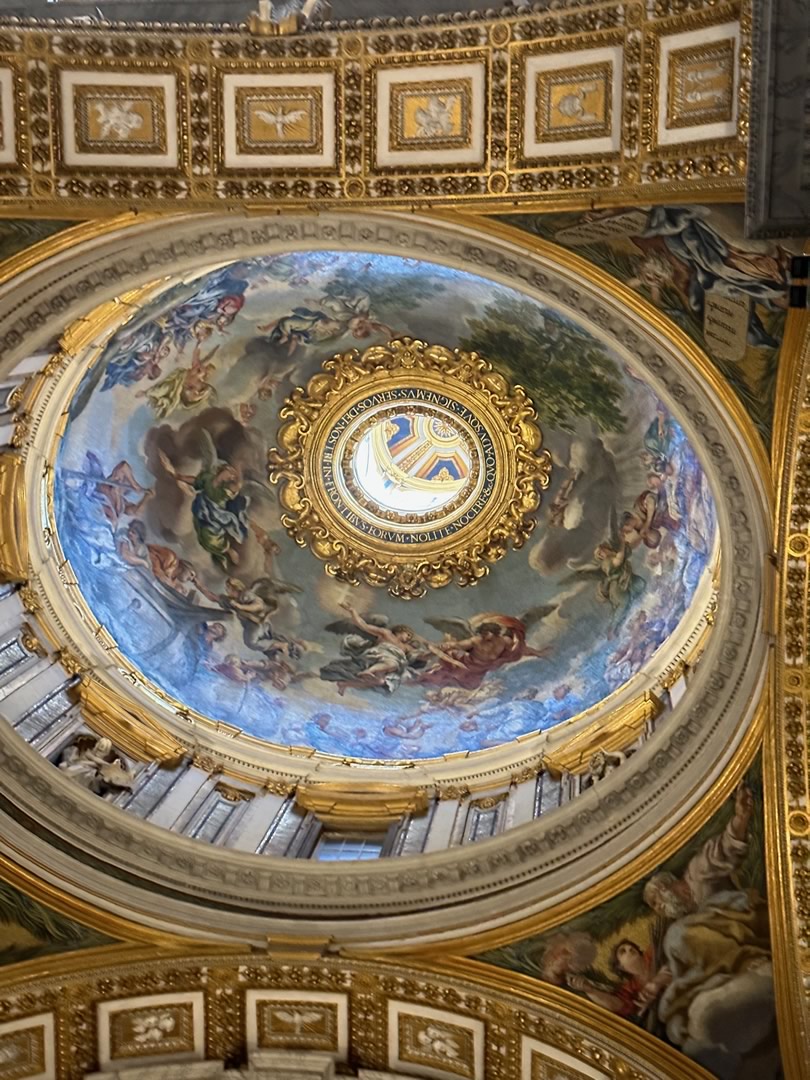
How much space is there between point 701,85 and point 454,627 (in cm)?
1075

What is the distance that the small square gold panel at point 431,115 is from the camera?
32.2 feet

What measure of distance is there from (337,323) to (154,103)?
7.47 metres

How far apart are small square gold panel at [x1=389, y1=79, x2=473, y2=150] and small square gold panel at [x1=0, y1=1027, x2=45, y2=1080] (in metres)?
9.08

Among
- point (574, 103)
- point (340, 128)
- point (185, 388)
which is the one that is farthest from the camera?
point (185, 388)

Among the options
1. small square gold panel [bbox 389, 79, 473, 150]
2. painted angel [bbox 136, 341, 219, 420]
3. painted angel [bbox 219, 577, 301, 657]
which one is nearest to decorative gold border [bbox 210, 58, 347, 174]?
small square gold panel [bbox 389, 79, 473, 150]

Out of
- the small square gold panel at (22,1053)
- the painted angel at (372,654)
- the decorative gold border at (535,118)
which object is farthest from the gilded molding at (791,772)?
the painted angel at (372,654)

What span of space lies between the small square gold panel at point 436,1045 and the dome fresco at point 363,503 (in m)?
5.33

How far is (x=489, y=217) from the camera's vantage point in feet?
33.2

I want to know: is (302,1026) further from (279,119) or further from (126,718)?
(279,119)

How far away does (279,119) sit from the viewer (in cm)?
1013

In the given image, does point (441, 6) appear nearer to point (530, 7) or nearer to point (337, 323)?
point (530, 7)

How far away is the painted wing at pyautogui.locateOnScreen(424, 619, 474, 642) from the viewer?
725 inches

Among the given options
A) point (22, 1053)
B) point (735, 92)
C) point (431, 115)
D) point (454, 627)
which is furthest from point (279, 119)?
point (454, 627)

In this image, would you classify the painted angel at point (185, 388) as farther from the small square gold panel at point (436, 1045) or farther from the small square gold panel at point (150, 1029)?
the small square gold panel at point (436, 1045)
